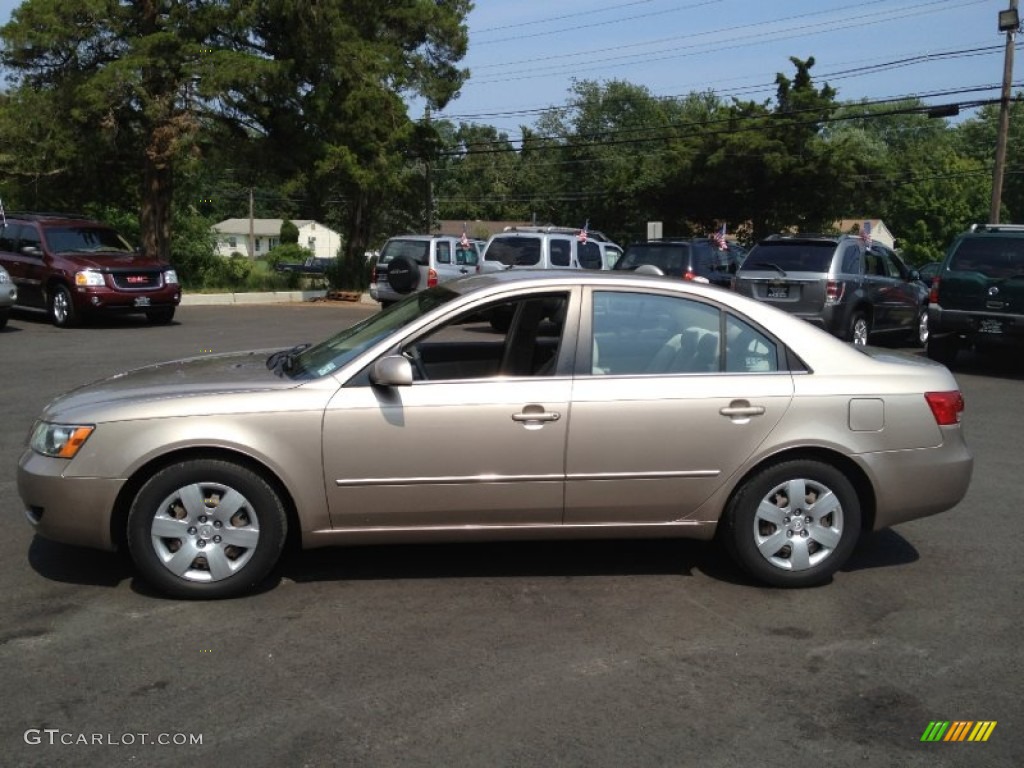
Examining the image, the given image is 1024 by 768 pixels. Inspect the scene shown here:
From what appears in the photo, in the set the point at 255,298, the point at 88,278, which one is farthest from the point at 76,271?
the point at 255,298

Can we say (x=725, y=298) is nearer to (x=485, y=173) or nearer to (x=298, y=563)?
(x=298, y=563)

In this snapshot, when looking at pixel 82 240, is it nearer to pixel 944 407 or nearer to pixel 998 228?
pixel 998 228

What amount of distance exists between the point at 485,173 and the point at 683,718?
8662cm

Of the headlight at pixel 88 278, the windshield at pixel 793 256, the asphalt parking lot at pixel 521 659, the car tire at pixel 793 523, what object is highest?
the windshield at pixel 793 256

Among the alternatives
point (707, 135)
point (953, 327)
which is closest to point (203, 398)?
point (953, 327)

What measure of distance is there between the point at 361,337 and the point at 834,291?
1013cm

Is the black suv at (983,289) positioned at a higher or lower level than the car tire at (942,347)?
higher

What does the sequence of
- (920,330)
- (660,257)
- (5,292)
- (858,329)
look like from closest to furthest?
1. (858,329)
2. (5,292)
3. (920,330)
4. (660,257)

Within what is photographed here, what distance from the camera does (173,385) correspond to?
201 inches

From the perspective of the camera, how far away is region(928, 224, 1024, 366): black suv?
13.1 m

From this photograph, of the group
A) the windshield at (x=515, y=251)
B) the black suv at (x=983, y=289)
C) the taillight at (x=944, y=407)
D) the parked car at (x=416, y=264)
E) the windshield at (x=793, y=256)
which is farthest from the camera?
the parked car at (x=416, y=264)

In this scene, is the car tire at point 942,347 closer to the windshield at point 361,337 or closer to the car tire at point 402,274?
the windshield at point 361,337

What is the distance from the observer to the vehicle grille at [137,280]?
17.9 metres

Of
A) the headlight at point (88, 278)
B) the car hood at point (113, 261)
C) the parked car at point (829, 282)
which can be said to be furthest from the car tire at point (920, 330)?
the headlight at point (88, 278)
